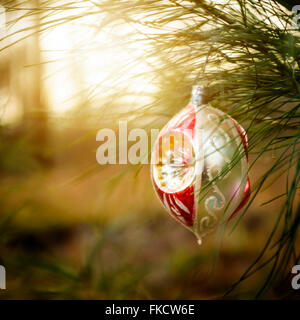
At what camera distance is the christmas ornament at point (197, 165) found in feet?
1.05

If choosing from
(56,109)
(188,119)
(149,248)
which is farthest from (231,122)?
(149,248)

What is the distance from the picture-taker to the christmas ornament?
32 cm

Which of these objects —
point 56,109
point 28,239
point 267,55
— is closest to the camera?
point 267,55

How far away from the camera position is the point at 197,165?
1.05ft

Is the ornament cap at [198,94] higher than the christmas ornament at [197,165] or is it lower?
higher

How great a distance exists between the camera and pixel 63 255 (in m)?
1.69

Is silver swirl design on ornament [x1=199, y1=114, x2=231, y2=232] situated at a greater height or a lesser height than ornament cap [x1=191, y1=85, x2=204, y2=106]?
lesser

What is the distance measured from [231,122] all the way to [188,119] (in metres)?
0.04

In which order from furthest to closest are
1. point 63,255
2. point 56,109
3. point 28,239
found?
1. point 63,255
2. point 28,239
3. point 56,109

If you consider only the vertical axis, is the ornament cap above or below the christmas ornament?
above
